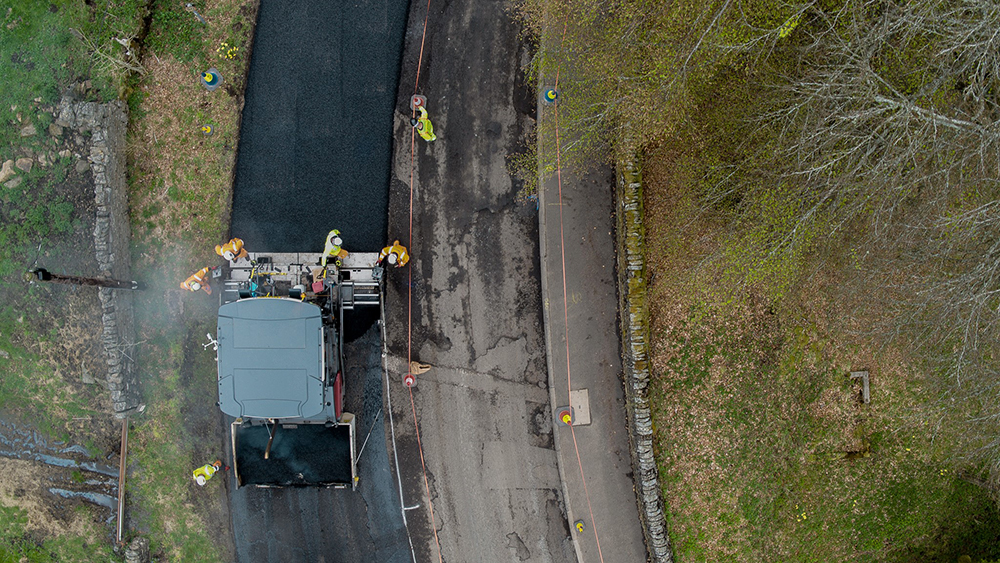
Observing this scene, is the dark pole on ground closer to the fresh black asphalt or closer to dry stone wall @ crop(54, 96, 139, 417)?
dry stone wall @ crop(54, 96, 139, 417)

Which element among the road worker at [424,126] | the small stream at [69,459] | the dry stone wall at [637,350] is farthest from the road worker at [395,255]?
the small stream at [69,459]

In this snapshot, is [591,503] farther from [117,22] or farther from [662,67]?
[117,22]

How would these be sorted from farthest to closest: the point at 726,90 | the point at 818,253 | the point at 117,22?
the point at 117,22 < the point at 818,253 < the point at 726,90

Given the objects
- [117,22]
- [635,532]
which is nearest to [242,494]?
[635,532]

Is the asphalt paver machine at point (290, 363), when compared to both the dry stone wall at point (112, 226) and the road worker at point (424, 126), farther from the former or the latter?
the road worker at point (424, 126)

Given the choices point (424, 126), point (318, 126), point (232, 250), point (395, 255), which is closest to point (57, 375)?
point (232, 250)

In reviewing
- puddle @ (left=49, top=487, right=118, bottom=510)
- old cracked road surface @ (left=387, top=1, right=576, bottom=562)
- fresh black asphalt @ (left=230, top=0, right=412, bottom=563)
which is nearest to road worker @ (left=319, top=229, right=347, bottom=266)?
fresh black asphalt @ (left=230, top=0, right=412, bottom=563)
